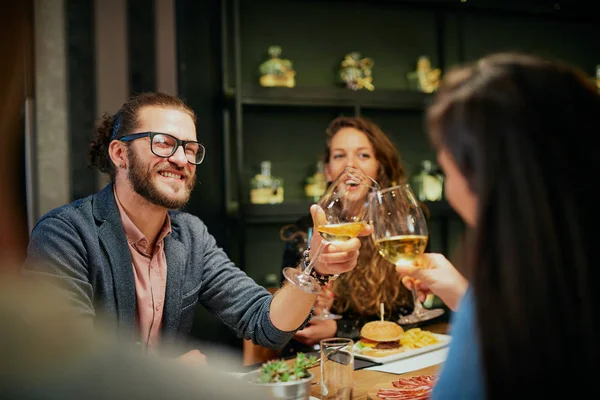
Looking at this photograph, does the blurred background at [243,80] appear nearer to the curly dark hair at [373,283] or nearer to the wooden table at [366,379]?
the curly dark hair at [373,283]

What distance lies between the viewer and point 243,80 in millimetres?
3615

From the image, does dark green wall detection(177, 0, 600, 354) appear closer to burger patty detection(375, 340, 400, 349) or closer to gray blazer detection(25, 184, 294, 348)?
gray blazer detection(25, 184, 294, 348)

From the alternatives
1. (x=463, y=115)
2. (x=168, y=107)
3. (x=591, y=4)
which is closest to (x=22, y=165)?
(x=168, y=107)

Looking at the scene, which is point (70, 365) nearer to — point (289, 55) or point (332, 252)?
point (332, 252)

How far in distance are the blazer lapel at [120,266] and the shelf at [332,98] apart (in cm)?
160

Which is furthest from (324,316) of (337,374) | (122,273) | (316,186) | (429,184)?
(429,184)

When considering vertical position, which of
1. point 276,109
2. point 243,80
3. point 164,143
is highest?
point 243,80

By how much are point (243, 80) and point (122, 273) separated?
2065 millimetres

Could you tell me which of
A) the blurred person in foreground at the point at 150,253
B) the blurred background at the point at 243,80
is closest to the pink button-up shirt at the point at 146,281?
the blurred person in foreground at the point at 150,253

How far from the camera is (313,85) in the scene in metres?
3.80

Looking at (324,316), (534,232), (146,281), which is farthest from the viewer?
(324,316)

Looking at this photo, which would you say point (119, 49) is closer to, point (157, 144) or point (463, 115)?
point (157, 144)

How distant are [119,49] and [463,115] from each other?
2824 millimetres

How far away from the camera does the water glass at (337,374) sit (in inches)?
50.8
